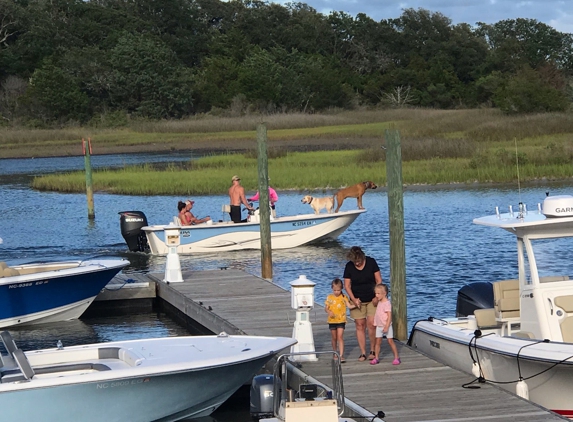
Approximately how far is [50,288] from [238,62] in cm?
8279

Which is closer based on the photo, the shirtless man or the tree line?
the shirtless man

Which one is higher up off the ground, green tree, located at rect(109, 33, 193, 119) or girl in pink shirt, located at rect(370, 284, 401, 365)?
green tree, located at rect(109, 33, 193, 119)

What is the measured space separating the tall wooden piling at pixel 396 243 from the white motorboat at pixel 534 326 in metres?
1.62

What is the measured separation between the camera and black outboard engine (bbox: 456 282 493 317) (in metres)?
13.1

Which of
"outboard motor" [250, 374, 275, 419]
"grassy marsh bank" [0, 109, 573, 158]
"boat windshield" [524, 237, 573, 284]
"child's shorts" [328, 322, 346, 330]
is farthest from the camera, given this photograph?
"grassy marsh bank" [0, 109, 573, 158]

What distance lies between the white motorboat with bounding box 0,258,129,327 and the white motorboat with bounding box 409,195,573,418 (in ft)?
23.9

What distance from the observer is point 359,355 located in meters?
12.2

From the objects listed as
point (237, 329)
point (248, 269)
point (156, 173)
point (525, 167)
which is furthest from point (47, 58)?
point (237, 329)

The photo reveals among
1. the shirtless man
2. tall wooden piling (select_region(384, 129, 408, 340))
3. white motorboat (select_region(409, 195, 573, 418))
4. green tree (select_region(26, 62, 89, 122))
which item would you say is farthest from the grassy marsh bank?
white motorboat (select_region(409, 195, 573, 418))

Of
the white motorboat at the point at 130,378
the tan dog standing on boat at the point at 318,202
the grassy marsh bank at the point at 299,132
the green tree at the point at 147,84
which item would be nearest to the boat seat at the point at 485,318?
the white motorboat at the point at 130,378

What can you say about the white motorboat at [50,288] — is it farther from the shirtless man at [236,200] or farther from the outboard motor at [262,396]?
the shirtless man at [236,200]

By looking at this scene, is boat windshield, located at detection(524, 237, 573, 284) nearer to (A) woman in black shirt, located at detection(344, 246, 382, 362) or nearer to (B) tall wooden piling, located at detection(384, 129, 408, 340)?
(A) woman in black shirt, located at detection(344, 246, 382, 362)

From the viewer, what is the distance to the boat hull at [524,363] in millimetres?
10180

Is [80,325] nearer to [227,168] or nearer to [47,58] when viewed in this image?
[227,168]
